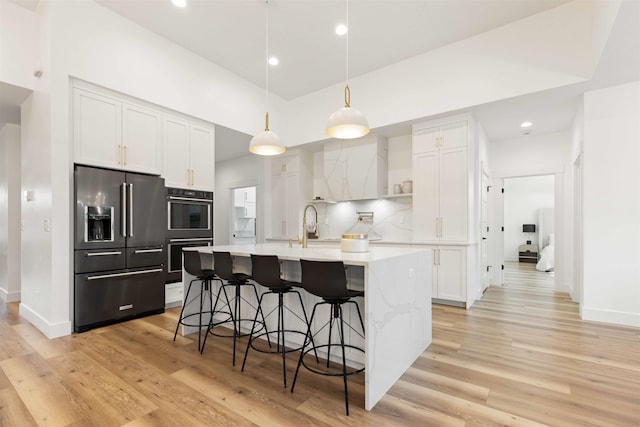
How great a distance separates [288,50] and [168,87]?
67.6 inches

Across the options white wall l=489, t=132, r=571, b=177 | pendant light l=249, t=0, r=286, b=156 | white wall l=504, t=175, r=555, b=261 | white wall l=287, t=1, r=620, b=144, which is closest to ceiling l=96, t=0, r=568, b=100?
white wall l=287, t=1, r=620, b=144

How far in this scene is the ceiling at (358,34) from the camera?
3324 mm

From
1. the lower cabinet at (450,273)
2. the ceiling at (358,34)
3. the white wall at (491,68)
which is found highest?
the ceiling at (358,34)

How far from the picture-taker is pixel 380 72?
15.6ft

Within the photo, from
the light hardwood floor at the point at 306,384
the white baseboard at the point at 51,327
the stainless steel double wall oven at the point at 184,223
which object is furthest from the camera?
the stainless steel double wall oven at the point at 184,223

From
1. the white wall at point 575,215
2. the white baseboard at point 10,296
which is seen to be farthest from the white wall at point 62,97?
the white wall at point 575,215

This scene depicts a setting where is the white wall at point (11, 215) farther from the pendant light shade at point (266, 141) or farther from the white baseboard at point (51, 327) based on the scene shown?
the pendant light shade at point (266, 141)

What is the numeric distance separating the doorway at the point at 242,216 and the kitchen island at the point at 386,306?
4520 mm

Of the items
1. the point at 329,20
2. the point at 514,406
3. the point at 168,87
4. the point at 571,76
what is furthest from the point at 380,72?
the point at 514,406

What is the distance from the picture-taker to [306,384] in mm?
2141

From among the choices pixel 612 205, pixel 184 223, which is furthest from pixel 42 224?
pixel 612 205

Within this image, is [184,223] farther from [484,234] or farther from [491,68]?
[484,234]

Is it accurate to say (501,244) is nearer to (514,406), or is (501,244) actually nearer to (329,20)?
(514,406)

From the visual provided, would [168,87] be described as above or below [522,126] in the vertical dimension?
above
